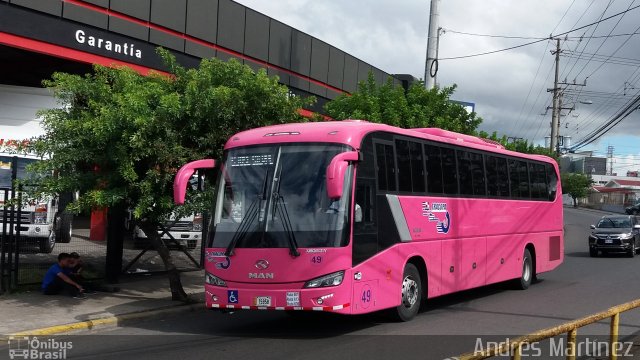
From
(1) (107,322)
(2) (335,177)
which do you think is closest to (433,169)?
(2) (335,177)

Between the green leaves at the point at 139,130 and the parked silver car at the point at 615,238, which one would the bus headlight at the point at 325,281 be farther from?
the parked silver car at the point at 615,238

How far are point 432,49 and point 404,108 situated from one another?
12.3ft

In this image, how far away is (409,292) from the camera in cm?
1100

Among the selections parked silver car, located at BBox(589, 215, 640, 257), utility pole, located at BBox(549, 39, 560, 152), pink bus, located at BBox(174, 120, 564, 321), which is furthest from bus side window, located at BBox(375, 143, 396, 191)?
utility pole, located at BBox(549, 39, 560, 152)

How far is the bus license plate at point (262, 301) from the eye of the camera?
9328mm

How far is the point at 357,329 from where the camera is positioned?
34.1 ft

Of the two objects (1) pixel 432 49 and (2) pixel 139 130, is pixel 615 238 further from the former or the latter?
(2) pixel 139 130

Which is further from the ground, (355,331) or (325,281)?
(325,281)

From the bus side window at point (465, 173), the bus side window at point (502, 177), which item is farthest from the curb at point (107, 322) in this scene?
the bus side window at point (502, 177)

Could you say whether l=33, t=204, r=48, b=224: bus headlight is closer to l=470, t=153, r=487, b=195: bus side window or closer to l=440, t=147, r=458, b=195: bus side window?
l=440, t=147, r=458, b=195: bus side window

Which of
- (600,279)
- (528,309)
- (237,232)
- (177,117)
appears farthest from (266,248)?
(600,279)

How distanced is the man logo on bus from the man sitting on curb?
6.83 metres

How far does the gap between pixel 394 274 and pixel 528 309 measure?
3705mm

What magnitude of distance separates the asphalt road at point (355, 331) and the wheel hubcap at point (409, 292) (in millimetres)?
342
